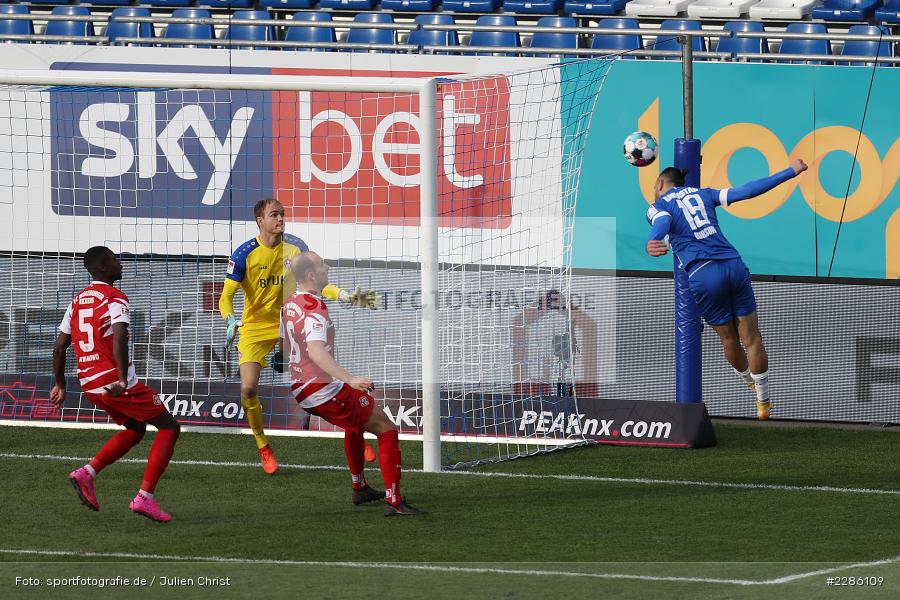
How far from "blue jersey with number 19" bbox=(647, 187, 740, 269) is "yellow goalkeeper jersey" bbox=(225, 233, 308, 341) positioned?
9.65 ft

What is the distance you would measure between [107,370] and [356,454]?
5.98 feet

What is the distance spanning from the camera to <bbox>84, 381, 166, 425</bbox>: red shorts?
9.03 m

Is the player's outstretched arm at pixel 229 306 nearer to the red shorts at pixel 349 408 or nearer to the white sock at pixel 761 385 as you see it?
the red shorts at pixel 349 408

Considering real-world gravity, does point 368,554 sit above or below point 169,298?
below

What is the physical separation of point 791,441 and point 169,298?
6171mm

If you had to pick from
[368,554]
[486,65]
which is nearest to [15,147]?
[486,65]

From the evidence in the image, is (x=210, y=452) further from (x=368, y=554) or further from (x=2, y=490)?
(x=368, y=554)

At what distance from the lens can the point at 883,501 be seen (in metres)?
10.1

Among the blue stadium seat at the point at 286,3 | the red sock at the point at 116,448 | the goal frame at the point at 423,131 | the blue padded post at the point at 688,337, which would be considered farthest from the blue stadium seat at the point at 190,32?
the red sock at the point at 116,448

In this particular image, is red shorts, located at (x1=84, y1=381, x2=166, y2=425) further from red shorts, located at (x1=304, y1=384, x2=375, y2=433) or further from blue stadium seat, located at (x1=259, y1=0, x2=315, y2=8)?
blue stadium seat, located at (x1=259, y1=0, x2=315, y2=8)

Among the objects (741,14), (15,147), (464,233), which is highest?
(741,14)

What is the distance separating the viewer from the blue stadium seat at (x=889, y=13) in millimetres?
17328

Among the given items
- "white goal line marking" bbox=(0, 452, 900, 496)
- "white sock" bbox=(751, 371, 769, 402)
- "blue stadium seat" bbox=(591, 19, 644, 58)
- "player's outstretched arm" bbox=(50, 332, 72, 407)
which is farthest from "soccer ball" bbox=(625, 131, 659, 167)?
"player's outstretched arm" bbox=(50, 332, 72, 407)

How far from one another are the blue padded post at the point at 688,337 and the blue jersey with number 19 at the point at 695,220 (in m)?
1.26
